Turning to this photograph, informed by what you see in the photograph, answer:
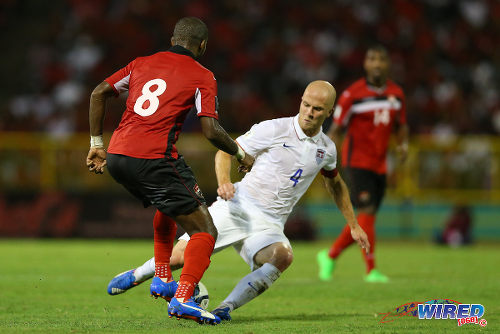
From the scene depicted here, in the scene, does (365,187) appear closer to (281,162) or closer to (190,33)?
(281,162)

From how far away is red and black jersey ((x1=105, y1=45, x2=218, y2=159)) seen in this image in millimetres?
5172

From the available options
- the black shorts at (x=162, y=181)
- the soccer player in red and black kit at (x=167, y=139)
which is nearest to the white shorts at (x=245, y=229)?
the soccer player in red and black kit at (x=167, y=139)

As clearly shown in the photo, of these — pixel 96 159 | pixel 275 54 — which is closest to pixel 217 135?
pixel 96 159

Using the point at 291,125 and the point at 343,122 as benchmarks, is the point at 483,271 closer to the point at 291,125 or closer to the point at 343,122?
the point at 343,122

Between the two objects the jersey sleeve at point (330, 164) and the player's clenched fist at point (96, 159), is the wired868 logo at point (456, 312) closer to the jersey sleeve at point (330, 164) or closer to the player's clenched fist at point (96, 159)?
the jersey sleeve at point (330, 164)

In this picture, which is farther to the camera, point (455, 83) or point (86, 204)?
point (455, 83)

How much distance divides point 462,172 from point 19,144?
8.37 m

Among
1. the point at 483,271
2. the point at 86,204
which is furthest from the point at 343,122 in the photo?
the point at 86,204

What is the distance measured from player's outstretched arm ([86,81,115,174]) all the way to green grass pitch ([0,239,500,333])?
106 centimetres

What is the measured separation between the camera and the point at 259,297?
7.03 m

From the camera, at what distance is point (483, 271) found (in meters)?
9.59

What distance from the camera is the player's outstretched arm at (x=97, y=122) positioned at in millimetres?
5352

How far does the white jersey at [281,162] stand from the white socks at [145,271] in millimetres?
795

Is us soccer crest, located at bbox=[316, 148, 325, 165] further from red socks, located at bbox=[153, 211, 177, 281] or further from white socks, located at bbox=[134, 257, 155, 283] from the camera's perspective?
white socks, located at bbox=[134, 257, 155, 283]
